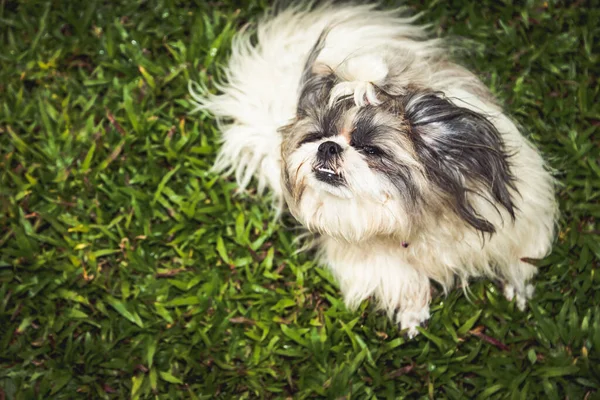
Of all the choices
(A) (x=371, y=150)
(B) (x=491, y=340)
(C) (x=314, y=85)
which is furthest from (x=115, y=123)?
(B) (x=491, y=340)

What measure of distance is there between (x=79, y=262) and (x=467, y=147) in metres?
1.82

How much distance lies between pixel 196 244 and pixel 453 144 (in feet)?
4.69

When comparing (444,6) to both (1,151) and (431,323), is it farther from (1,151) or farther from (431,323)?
(1,151)

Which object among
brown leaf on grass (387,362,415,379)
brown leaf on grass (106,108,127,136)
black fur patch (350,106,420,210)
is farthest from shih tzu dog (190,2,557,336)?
brown leaf on grass (106,108,127,136)

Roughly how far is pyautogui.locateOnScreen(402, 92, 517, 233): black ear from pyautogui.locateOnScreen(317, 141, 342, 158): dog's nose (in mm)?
231

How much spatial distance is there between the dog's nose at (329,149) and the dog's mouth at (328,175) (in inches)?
1.7

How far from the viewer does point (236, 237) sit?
320cm

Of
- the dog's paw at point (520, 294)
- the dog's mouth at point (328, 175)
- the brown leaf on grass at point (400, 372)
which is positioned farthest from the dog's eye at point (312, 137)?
the dog's paw at point (520, 294)

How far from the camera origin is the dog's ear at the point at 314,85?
240 centimetres

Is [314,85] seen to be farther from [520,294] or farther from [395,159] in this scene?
[520,294]

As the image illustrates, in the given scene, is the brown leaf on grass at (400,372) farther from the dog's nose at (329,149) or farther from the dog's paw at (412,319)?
the dog's nose at (329,149)

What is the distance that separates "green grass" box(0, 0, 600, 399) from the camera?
290cm

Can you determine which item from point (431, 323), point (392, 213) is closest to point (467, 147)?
point (392, 213)

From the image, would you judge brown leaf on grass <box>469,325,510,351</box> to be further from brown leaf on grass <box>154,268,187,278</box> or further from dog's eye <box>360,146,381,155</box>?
brown leaf on grass <box>154,268,187,278</box>
